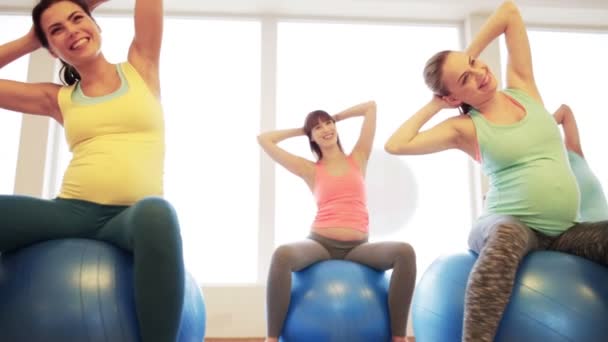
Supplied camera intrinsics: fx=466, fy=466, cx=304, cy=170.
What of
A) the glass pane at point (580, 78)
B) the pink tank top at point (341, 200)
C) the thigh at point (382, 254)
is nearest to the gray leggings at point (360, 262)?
the thigh at point (382, 254)

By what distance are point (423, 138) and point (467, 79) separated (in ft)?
0.80

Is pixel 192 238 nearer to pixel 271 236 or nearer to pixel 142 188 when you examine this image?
pixel 271 236

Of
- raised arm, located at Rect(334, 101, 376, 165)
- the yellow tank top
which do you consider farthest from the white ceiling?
the yellow tank top

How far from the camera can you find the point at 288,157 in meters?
2.32

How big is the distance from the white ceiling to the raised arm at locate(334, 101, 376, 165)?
38.5 inches

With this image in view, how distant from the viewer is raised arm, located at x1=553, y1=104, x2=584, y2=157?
194 cm

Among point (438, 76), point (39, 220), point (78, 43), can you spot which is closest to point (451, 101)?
point (438, 76)

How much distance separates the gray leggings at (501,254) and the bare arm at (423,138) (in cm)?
32

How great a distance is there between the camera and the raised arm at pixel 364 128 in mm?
2301

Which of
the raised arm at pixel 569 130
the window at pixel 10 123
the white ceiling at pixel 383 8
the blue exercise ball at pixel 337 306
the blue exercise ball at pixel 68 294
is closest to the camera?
the blue exercise ball at pixel 68 294

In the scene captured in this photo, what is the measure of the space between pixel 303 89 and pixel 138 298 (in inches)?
85.6

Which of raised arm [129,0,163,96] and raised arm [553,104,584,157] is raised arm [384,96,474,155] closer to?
raised arm [553,104,584,157]

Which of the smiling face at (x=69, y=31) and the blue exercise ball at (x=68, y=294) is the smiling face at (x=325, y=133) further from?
the blue exercise ball at (x=68, y=294)

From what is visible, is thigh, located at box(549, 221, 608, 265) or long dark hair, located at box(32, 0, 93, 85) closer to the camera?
thigh, located at box(549, 221, 608, 265)
